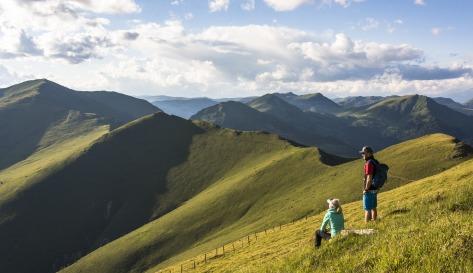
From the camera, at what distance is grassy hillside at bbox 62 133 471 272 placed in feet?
426

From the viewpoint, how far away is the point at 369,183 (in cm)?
2578

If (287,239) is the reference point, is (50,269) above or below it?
below

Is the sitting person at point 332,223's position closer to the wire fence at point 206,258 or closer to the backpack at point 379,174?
the backpack at point 379,174

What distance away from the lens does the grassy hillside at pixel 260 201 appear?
129750 millimetres

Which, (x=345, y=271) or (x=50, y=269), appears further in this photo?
(x=50, y=269)

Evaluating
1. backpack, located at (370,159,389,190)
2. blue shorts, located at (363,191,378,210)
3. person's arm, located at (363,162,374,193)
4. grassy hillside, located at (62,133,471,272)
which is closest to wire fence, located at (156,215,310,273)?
grassy hillside, located at (62,133,471,272)

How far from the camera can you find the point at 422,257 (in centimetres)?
1306

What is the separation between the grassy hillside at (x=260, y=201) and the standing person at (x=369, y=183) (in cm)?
9880

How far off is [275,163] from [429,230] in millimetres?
171970

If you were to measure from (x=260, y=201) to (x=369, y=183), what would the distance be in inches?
5288

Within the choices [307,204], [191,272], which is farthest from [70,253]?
[191,272]

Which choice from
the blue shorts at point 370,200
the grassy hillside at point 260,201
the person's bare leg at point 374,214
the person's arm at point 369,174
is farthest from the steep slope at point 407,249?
the grassy hillside at point 260,201

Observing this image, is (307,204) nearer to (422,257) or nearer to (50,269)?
(50,269)

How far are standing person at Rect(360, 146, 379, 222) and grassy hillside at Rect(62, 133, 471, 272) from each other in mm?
98797
